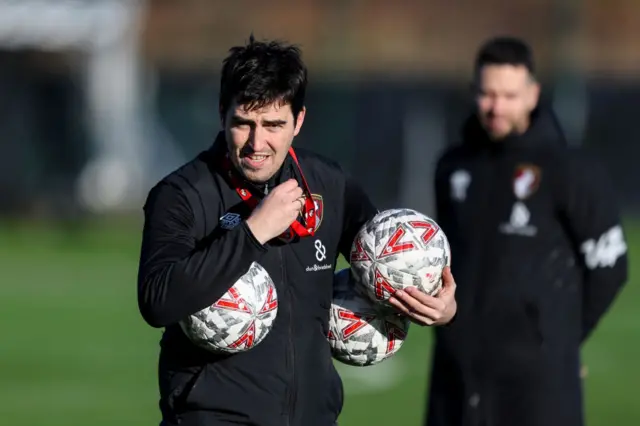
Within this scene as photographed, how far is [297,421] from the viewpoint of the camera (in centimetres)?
550

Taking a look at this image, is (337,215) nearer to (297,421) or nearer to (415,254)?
(415,254)

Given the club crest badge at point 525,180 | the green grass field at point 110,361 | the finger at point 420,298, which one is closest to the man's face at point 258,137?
the finger at point 420,298

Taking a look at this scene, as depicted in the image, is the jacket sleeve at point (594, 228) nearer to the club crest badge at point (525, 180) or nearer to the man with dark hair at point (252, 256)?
the club crest badge at point (525, 180)

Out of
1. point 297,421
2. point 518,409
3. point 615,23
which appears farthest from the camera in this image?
point 615,23

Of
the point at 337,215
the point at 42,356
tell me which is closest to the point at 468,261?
the point at 337,215

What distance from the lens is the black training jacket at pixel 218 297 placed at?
5230 millimetres

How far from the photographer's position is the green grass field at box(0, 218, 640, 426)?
12.2 m

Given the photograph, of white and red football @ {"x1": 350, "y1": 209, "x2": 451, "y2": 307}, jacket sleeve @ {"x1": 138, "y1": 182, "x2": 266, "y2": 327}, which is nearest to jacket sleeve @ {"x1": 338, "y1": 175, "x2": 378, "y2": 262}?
white and red football @ {"x1": 350, "y1": 209, "x2": 451, "y2": 307}

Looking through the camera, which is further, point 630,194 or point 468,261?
point 630,194

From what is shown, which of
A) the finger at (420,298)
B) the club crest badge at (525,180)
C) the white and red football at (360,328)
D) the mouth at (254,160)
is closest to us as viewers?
the mouth at (254,160)

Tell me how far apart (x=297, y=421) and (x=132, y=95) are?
27.4 metres

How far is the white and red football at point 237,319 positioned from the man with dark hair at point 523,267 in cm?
270

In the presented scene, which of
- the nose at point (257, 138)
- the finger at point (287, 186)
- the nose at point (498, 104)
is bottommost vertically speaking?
the finger at point (287, 186)

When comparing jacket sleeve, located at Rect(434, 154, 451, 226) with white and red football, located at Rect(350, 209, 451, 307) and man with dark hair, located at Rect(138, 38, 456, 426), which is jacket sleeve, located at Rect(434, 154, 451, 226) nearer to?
white and red football, located at Rect(350, 209, 451, 307)
